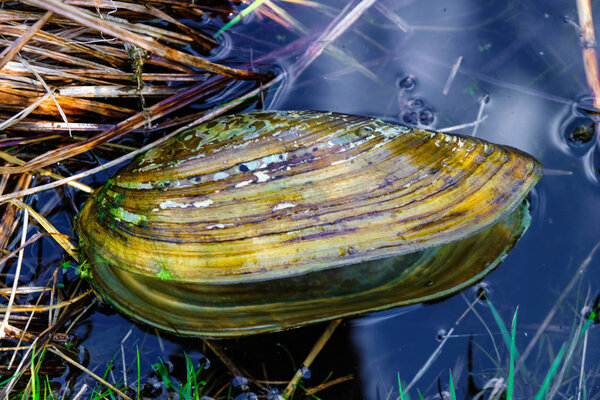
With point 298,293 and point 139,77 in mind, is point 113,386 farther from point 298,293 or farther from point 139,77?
point 139,77

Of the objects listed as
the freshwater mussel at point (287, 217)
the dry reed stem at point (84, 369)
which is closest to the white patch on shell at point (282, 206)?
the freshwater mussel at point (287, 217)

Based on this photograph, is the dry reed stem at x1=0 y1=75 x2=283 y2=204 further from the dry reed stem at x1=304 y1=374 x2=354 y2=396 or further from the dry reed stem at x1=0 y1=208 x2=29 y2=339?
the dry reed stem at x1=304 y1=374 x2=354 y2=396

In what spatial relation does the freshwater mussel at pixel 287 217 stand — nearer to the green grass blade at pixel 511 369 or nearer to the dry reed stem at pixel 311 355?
the dry reed stem at pixel 311 355

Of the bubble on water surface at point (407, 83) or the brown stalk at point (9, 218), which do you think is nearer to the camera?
the brown stalk at point (9, 218)

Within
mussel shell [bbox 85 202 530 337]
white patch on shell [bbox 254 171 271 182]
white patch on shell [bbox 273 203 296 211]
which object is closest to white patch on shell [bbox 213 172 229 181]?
white patch on shell [bbox 254 171 271 182]

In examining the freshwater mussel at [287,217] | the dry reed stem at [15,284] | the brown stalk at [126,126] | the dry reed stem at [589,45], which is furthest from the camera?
the dry reed stem at [589,45]

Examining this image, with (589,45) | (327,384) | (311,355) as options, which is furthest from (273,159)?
(589,45)
